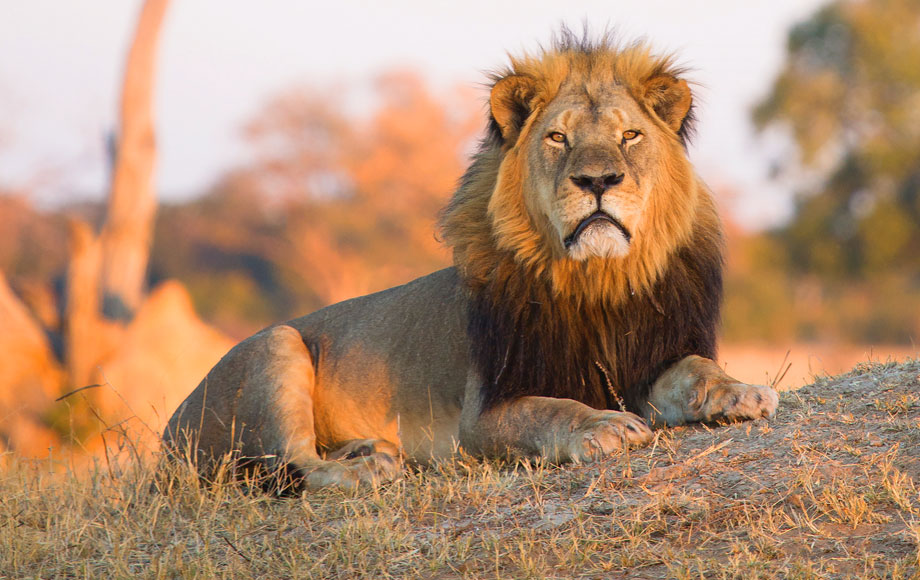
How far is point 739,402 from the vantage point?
167 inches

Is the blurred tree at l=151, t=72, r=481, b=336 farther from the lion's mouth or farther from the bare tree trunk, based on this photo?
the lion's mouth

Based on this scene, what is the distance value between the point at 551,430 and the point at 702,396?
0.58 metres

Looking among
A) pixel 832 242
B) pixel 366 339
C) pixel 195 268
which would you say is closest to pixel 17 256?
pixel 195 268

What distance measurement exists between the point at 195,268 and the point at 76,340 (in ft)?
53.1

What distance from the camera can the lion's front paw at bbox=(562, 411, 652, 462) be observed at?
4.08m

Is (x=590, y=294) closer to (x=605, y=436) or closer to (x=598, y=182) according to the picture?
(x=598, y=182)

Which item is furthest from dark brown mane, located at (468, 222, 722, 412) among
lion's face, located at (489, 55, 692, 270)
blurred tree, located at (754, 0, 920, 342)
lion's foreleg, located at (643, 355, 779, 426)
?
blurred tree, located at (754, 0, 920, 342)

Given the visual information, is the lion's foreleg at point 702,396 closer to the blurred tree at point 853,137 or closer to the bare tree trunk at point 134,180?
the bare tree trunk at point 134,180

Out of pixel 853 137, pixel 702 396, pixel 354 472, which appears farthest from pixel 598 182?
pixel 853 137

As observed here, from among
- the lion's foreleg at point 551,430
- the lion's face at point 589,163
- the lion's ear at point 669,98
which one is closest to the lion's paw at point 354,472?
the lion's foreleg at point 551,430

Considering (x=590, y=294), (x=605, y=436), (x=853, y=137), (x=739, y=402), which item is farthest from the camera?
(x=853, y=137)

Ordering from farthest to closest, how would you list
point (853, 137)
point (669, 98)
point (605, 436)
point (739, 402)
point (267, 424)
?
point (853, 137)
point (267, 424)
point (669, 98)
point (739, 402)
point (605, 436)

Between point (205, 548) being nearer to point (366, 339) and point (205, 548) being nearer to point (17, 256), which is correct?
point (366, 339)

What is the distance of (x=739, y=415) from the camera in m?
4.25
